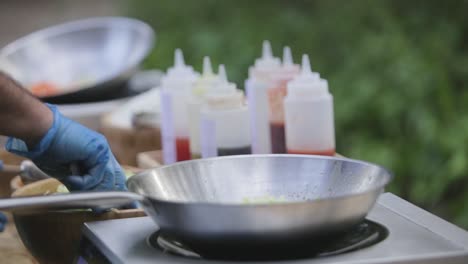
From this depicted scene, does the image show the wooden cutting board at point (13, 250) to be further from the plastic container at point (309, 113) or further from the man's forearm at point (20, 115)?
the plastic container at point (309, 113)

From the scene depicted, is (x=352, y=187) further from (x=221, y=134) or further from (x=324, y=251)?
(x=221, y=134)

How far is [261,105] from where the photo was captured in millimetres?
2410

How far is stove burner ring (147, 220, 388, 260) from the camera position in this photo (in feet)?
4.87

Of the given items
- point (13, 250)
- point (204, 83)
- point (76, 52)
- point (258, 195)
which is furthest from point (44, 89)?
point (258, 195)

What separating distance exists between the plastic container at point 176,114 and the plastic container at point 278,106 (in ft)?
0.85

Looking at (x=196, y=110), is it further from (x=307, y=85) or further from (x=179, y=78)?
(x=307, y=85)

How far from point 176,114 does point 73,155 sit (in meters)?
0.69

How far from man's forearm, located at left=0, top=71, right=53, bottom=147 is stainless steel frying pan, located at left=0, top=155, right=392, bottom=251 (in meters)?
0.35

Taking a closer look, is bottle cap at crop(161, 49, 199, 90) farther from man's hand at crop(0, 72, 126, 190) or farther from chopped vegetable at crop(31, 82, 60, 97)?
chopped vegetable at crop(31, 82, 60, 97)

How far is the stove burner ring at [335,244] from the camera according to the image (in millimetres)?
1483

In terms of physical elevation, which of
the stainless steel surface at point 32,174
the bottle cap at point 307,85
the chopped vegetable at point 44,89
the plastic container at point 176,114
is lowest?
the chopped vegetable at point 44,89

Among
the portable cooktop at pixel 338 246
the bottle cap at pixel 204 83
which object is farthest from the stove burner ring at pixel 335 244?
the bottle cap at pixel 204 83

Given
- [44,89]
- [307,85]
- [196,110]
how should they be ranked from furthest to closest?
[44,89]
[196,110]
[307,85]

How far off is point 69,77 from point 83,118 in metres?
0.67
